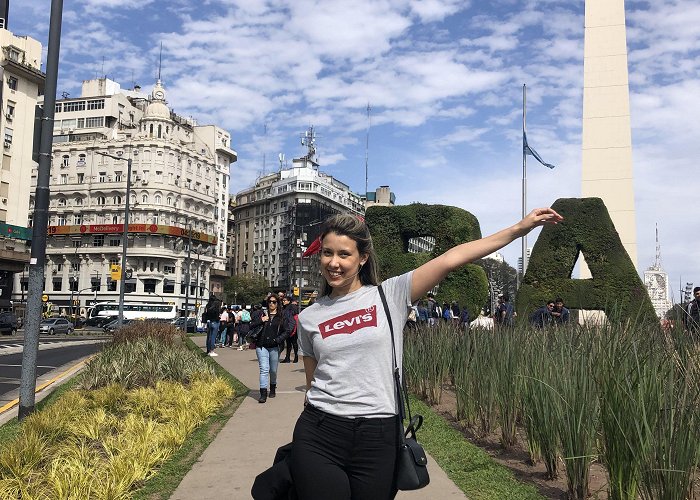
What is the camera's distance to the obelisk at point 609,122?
22.7 m

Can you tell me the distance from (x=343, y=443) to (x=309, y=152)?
396 feet

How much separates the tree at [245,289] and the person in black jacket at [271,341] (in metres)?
85.3

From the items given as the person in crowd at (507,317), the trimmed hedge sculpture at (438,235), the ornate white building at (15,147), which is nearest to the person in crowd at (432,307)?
the trimmed hedge sculpture at (438,235)

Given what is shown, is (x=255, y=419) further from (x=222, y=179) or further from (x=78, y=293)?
(x=222, y=179)

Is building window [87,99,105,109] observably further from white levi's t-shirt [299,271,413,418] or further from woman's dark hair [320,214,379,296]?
white levi's t-shirt [299,271,413,418]

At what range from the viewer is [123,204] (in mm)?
93750

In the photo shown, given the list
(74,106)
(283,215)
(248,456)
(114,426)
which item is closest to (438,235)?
(114,426)

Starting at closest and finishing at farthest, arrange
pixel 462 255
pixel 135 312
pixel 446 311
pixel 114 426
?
pixel 462 255
pixel 114 426
pixel 446 311
pixel 135 312

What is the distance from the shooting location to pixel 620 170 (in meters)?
22.8

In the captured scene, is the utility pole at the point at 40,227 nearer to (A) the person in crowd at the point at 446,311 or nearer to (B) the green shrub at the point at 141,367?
(B) the green shrub at the point at 141,367

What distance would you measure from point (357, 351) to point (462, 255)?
0.61 metres

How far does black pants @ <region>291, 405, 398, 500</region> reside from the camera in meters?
2.70

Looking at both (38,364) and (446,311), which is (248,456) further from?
A: (38,364)

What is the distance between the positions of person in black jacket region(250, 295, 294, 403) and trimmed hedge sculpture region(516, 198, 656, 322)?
30.1ft
